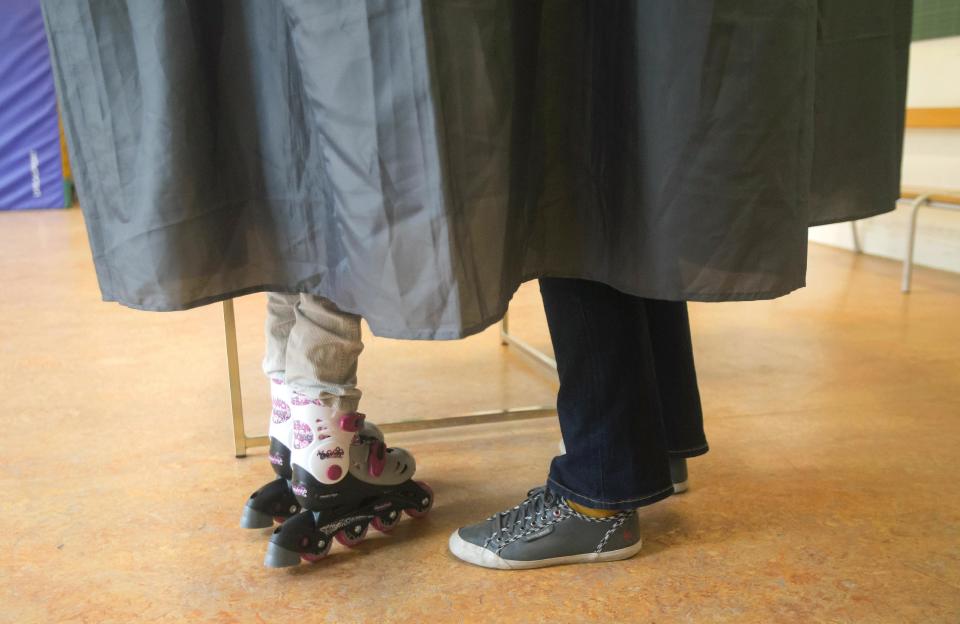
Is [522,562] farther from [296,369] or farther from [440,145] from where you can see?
[440,145]

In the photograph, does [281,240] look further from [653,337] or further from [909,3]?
[909,3]

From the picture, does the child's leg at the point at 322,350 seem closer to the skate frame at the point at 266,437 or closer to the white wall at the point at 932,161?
the skate frame at the point at 266,437

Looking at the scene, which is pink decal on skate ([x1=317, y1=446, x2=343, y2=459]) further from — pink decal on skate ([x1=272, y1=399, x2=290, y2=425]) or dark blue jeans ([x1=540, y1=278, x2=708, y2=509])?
dark blue jeans ([x1=540, y1=278, x2=708, y2=509])

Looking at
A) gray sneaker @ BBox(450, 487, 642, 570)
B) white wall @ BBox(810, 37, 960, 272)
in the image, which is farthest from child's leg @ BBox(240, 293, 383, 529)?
white wall @ BBox(810, 37, 960, 272)

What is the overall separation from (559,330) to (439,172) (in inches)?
14.7

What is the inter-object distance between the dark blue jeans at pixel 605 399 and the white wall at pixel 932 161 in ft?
8.75

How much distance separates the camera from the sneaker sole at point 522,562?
41.1 inches

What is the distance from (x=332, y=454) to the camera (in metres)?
1.04

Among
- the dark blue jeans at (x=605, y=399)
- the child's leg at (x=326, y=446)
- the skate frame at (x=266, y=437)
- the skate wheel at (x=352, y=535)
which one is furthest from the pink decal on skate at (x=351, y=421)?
the skate frame at (x=266, y=437)

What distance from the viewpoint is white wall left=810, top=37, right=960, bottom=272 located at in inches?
123

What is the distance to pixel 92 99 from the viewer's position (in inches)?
29.9

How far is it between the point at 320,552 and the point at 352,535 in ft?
0.18

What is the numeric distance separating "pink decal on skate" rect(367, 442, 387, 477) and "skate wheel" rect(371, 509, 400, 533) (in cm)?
6

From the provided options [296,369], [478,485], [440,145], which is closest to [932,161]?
[478,485]
